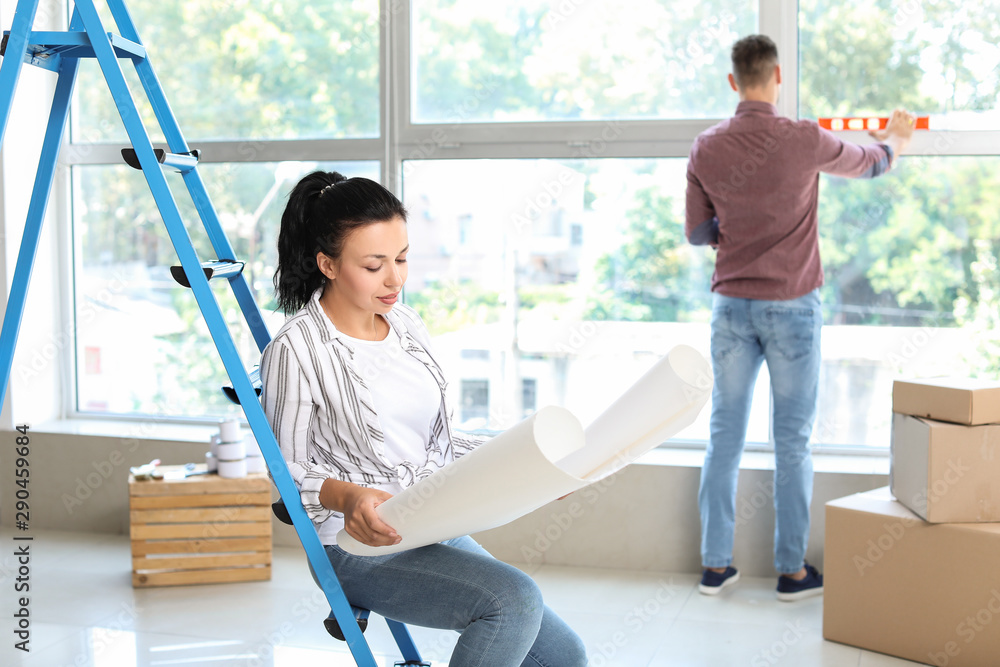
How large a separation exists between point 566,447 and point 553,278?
2.07 meters

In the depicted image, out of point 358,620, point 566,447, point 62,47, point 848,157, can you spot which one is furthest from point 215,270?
point 848,157

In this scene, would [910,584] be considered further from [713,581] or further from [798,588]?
[713,581]

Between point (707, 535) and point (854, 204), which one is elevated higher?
point (854, 204)

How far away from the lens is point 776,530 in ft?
9.04

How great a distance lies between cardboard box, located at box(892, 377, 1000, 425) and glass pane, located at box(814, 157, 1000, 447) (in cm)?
60

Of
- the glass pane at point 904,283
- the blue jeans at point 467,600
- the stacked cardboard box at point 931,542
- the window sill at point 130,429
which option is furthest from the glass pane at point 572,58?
the blue jeans at point 467,600

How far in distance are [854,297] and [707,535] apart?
90 cm

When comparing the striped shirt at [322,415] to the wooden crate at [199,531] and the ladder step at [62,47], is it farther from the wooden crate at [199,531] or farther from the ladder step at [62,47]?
the wooden crate at [199,531]

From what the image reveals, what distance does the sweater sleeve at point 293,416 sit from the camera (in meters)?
1.47

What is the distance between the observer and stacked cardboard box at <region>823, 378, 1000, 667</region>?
2.21 meters

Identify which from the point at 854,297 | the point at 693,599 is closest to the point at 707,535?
the point at 693,599

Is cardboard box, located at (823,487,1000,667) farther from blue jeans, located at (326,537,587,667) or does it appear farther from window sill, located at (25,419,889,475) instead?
blue jeans, located at (326,537,587,667)

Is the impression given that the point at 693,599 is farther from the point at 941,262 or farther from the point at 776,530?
the point at 941,262

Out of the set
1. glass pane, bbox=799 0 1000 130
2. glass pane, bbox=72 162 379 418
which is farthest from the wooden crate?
glass pane, bbox=799 0 1000 130
